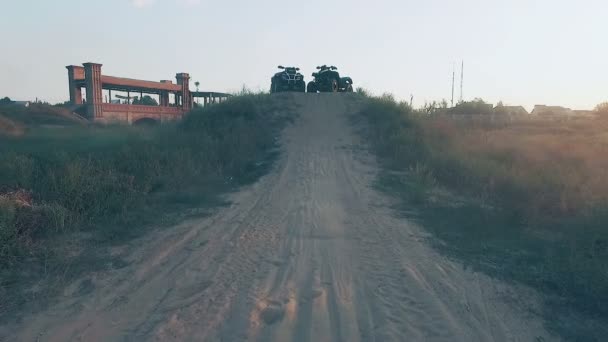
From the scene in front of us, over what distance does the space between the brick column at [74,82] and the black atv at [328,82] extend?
20836 mm

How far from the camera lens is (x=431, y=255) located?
743 cm

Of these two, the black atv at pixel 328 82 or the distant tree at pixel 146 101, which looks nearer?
the black atv at pixel 328 82

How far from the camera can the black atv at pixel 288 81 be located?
99.2 ft

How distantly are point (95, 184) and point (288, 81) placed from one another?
21672mm

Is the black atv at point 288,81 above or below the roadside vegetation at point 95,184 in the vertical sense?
above

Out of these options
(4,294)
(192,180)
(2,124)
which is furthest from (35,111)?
(4,294)

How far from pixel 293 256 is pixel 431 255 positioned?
7.15 ft

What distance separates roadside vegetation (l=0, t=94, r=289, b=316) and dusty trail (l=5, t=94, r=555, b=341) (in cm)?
95

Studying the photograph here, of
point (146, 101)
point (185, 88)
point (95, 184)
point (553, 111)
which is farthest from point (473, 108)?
point (146, 101)

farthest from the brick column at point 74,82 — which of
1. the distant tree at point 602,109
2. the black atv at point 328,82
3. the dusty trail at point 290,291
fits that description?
the distant tree at point 602,109

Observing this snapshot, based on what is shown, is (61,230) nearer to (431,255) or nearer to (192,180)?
(192,180)

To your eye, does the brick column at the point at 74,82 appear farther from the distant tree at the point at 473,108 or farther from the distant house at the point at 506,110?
the distant house at the point at 506,110

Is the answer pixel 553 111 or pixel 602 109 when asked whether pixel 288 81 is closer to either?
pixel 602 109

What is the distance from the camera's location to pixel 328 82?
3038cm
